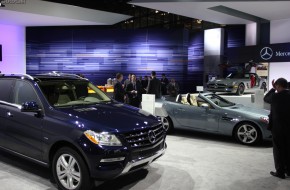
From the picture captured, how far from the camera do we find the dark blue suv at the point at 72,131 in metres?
3.97

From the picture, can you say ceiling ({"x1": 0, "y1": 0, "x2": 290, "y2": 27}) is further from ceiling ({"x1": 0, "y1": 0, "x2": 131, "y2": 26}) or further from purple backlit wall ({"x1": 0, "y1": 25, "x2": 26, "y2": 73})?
purple backlit wall ({"x1": 0, "y1": 25, "x2": 26, "y2": 73})

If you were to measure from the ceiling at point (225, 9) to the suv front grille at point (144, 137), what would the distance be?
375 inches

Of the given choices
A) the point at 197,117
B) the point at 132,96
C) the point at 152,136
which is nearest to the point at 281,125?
the point at 152,136

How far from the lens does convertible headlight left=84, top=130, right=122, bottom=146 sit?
3955 mm

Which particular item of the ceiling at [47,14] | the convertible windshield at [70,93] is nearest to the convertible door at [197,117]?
the convertible windshield at [70,93]

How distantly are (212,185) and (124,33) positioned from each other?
15.5 metres

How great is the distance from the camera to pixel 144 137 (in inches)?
172

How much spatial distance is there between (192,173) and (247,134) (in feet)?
8.95

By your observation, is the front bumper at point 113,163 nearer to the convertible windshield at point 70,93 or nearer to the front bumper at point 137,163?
the front bumper at point 137,163

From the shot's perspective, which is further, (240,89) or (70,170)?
(240,89)

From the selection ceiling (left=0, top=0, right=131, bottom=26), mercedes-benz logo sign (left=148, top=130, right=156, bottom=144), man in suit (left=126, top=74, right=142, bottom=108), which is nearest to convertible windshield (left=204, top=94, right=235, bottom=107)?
man in suit (left=126, top=74, right=142, bottom=108)

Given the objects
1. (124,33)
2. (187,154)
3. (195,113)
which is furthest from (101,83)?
(187,154)

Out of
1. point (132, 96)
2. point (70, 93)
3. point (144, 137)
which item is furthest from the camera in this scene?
point (132, 96)

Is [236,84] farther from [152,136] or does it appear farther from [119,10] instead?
[152,136]
